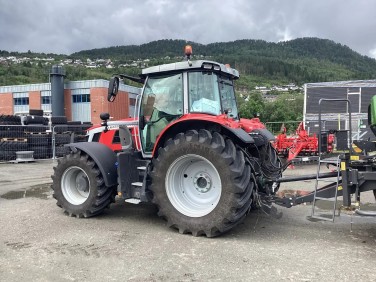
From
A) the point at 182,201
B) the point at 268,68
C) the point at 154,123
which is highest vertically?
the point at 268,68

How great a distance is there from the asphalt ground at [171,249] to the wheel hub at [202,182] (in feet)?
2.42

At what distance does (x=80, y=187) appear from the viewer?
21.5ft

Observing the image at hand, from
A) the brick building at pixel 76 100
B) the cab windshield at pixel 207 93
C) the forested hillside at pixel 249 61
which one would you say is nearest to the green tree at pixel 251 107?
the brick building at pixel 76 100

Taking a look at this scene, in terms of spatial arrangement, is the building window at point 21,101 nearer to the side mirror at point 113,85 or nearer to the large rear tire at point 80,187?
the large rear tire at point 80,187

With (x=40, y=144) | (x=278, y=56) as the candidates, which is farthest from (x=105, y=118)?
(x=278, y=56)

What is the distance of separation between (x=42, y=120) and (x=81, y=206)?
566 inches

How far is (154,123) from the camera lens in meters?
6.14

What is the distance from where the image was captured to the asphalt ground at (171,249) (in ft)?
13.5

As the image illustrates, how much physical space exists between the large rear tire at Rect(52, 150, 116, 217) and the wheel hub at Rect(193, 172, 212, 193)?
1.55 metres

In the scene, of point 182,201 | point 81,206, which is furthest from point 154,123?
point 81,206

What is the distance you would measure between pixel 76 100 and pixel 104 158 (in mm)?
38186

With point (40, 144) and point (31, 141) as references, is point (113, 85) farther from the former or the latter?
point (40, 144)

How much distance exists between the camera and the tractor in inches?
204

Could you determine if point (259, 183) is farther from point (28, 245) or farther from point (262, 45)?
point (262, 45)
